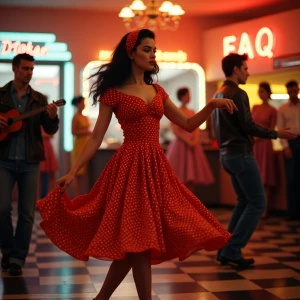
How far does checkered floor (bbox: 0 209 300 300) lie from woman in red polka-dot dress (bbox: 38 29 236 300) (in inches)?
24.9

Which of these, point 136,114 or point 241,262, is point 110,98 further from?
point 241,262

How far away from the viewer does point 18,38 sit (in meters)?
10.2

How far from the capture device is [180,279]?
448 cm

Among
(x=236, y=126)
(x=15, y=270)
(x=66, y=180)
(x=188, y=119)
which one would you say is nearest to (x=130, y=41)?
(x=188, y=119)

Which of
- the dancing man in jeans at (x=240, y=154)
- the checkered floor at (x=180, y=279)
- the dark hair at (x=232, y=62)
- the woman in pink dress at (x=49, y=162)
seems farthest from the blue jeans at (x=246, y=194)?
the woman in pink dress at (x=49, y=162)

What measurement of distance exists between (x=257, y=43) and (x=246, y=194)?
15.9 ft

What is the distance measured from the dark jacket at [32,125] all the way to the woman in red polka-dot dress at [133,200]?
1.33m

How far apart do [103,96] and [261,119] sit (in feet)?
16.2

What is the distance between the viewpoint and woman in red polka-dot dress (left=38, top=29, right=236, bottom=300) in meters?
3.21

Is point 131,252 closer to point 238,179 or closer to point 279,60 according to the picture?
point 238,179

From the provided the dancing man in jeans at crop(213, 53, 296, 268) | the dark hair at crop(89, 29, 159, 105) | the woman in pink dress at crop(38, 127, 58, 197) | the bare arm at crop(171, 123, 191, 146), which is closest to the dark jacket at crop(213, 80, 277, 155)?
the dancing man in jeans at crop(213, 53, 296, 268)

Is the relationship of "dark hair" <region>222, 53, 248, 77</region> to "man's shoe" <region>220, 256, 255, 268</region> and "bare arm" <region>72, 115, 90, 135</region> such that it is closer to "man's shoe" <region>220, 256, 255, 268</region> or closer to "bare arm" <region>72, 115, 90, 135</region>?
"man's shoe" <region>220, 256, 255, 268</region>

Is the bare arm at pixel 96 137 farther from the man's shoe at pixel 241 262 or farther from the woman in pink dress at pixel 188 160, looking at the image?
the woman in pink dress at pixel 188 160

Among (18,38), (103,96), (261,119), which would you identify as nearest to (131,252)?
(103,96)
